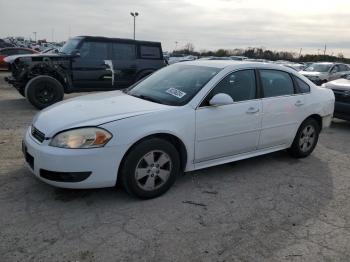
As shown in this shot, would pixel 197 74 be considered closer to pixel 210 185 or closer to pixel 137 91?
pixel 137 91

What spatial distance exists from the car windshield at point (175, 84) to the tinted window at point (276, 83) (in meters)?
0.78

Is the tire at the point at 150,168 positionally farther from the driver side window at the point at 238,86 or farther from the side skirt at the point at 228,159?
the driver side window at the point at 238,86

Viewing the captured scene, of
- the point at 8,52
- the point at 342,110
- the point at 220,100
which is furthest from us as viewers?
the point at 8,52

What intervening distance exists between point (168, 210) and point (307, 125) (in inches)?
115

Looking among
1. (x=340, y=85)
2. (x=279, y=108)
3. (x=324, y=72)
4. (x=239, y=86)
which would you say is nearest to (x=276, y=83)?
(x=279, y=108)

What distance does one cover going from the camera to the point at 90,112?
13.3 ft

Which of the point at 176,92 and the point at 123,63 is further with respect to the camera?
the point at 123,63

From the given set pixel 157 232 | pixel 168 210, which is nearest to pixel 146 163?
pixel 168 210

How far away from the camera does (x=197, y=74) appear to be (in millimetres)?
4777

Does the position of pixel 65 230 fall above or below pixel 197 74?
below

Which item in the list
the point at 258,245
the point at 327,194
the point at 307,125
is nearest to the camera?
the point at 258,245

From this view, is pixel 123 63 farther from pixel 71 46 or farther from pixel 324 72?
pixel 324 72

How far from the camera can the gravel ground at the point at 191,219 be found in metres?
3.13

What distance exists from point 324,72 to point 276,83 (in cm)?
1377
